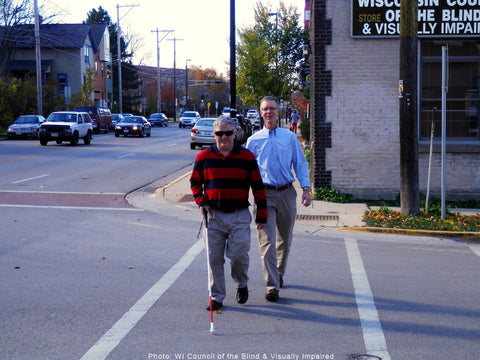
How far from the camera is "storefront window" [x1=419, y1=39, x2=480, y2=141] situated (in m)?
13.9

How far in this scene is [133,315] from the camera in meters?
5.93

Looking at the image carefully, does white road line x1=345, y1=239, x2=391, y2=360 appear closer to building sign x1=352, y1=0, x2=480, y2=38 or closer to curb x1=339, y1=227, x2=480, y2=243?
curb x1=339, y1=227, x2=480, y2=243

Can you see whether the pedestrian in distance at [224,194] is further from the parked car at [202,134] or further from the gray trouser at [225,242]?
the parked car at [202,134]

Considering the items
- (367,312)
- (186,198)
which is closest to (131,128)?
(186,198)

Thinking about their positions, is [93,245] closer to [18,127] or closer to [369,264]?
[369,264]

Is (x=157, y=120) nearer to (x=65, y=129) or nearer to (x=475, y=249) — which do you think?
(x=65, y=129)

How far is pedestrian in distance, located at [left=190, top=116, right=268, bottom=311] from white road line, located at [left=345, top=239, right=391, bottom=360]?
1224 mm

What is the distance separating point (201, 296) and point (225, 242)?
2.62 feet

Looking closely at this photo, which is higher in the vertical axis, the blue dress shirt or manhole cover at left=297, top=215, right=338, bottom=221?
the blue dress shirt

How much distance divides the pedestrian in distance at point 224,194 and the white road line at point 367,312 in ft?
4.02

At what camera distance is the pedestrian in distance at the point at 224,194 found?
5953 millimetres

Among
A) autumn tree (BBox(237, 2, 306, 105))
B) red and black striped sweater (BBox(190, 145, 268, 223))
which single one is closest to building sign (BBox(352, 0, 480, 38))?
red and black striped sweater (BBox(190, 145, 268, 223))

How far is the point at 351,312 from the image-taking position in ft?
20.1

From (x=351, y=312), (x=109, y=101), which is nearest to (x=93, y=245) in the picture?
(x=351, y=312)
